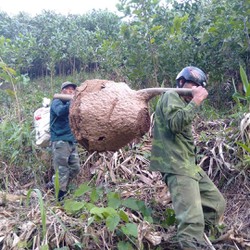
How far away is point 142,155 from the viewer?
5129mm

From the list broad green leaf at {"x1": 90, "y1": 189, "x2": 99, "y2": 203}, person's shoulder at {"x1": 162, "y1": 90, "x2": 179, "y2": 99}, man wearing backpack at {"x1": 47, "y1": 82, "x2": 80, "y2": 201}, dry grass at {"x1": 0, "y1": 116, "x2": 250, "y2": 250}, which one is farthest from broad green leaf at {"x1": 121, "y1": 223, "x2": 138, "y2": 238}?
man wearing backpack at {"x1": 47, "y1": 82, "x2": 80, "y2": 201}

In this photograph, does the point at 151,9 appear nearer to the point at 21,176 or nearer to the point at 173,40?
the point at 173,40

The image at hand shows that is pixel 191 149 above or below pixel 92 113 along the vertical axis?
below

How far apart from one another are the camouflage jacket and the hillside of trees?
48cm

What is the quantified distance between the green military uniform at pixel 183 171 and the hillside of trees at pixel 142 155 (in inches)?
9.9

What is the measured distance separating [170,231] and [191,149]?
0.74 metres

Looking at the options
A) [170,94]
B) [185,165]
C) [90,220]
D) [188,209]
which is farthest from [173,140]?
[90,220]

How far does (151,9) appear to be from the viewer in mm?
5957

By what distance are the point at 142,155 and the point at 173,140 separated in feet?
5.52

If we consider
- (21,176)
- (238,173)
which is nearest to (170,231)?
(238,173)

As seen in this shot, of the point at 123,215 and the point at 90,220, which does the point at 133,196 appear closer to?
the point at 123,215

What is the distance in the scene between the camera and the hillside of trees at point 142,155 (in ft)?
10.9

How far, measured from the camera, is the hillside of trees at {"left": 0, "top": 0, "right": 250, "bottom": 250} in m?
3.33

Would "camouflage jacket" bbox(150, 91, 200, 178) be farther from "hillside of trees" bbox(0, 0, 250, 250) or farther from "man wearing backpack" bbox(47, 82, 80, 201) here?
"man wearing backpack" bbox(47, 82, 80, 201)
